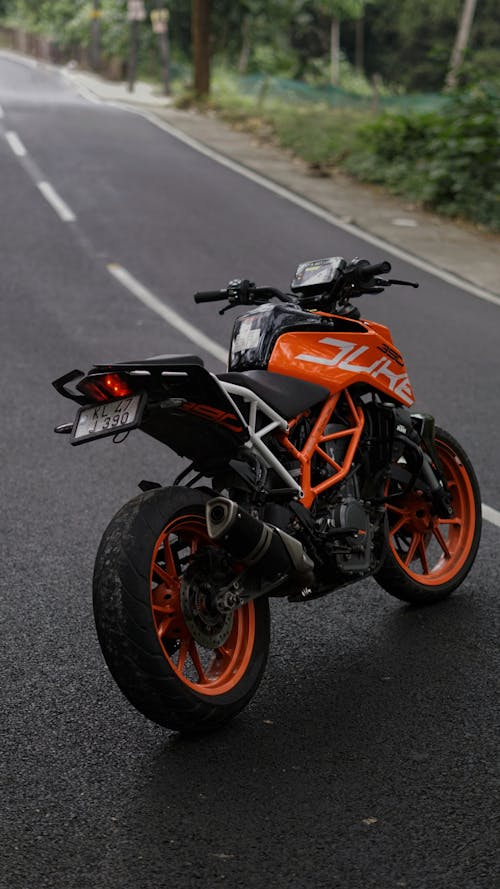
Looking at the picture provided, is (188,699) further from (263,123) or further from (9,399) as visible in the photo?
(263,123)

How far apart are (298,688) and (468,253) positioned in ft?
38.6

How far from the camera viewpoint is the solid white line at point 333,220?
13.7m

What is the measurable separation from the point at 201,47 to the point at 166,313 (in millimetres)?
22114

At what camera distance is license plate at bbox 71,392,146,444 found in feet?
12.3

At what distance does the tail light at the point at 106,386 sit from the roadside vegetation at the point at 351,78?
13928 mm

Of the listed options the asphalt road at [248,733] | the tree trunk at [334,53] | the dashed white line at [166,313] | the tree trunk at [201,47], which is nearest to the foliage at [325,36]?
the tree trunk at [334,53]

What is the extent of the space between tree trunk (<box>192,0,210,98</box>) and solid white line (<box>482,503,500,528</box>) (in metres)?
26.4

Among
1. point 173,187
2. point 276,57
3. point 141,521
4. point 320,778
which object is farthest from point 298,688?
point 276,57

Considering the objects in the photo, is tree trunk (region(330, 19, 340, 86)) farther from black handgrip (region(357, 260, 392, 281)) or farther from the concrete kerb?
black handgrip (region(357, 260, 392, 281))

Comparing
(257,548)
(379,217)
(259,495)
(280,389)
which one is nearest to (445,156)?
(379,217)

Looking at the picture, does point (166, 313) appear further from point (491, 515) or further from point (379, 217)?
point (379, 217)

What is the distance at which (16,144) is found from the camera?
2155 centimetres

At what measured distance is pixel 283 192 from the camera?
739 inches

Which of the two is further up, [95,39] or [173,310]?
[95,39]
